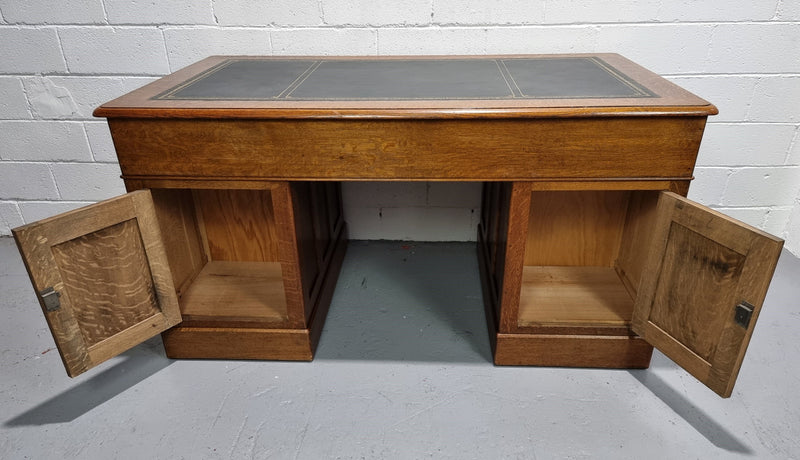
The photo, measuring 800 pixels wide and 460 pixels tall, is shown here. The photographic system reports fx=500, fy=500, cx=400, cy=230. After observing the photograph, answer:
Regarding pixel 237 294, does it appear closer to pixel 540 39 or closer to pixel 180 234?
pixel 180 234

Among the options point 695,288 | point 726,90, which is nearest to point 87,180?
point 695,288

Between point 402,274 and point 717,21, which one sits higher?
point 717,21

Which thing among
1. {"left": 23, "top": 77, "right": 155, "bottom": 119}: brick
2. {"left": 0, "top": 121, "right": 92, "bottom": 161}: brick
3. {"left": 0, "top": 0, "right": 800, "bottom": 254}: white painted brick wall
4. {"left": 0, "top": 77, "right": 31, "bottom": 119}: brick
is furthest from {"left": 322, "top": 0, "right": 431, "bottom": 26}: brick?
{"left": 0, "top": 77, "right": 31, "bottom": 119}: brick

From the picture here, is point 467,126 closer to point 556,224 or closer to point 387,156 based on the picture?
point 387,156

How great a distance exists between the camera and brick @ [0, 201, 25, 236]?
2180mm

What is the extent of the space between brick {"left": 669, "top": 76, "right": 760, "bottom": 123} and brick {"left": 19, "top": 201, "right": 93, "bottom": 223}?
2.48 metres

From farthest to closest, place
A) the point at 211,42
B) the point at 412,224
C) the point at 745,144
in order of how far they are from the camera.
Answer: the point at 412,224 < the point at 745,144 < the point at 211,42

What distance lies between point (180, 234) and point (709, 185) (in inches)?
79.1

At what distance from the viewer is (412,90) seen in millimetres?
1325

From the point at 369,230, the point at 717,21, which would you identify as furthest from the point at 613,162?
the point at 369,230

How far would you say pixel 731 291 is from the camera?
110cm

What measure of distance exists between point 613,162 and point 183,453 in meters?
1.26

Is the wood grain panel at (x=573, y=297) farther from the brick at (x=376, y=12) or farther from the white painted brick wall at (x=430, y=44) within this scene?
the brick at (x=376, y=12)

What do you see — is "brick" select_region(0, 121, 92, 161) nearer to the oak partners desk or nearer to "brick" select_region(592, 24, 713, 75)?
the oak partners desk
